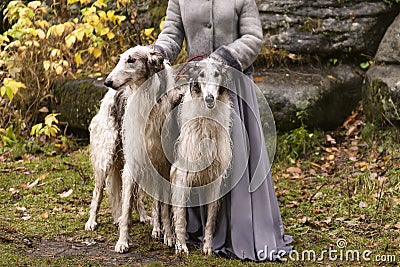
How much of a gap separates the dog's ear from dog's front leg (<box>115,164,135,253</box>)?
78 cm

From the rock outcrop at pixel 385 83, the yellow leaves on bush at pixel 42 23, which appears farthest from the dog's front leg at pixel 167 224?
the yellow leaves on bush at pixel 42 23

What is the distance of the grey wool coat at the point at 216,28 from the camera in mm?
4164

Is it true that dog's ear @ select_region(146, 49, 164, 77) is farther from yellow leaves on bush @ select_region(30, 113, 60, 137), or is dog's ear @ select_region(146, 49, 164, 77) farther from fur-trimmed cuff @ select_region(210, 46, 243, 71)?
yellow leaves on bush @ select_region(30, 113, 60, 137)

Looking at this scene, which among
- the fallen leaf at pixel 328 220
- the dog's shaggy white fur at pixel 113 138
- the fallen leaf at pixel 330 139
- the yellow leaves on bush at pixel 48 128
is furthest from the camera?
the yellow leaves on bush at pixel 48 128

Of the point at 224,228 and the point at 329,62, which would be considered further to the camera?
the point at 329,62

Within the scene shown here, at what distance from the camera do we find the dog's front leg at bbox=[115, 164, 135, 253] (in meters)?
4.40

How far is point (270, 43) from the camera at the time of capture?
7.33 meters

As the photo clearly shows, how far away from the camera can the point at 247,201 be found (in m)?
4.30

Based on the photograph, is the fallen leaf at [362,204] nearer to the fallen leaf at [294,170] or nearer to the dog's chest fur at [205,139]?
the fallen leaf at [294,170]

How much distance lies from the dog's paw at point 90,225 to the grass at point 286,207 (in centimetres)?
5

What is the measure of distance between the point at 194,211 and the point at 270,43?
3.20 metres

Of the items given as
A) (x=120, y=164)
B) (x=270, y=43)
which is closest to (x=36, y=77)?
(x=270, y=43)

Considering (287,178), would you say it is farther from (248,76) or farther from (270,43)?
(248,76)

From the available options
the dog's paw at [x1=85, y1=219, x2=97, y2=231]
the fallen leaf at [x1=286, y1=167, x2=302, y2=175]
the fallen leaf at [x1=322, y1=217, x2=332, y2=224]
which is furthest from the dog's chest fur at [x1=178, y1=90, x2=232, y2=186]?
the fallen leaf at [x1=286, y1=167, x2=302, y2=175]
